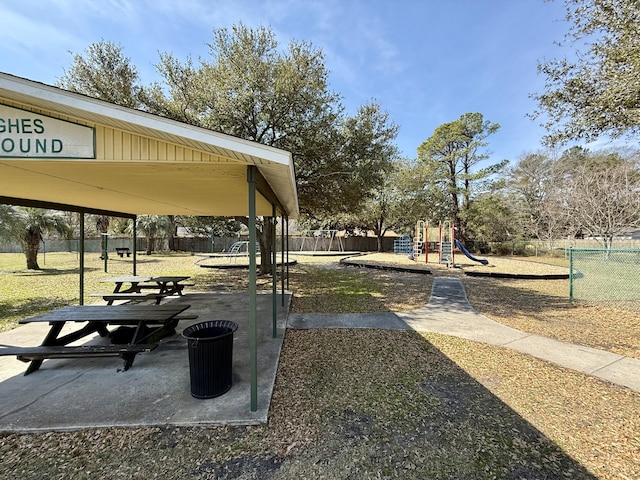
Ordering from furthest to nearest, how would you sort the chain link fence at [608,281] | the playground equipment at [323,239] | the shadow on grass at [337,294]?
the playground equipment at [323,239] → the chain link fence at [608,281] → the shadow on grass at [337,294]

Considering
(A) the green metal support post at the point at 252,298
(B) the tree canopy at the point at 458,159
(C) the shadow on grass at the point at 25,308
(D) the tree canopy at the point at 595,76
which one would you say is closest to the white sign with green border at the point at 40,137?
(A) the green metal support post at the point at 252,298

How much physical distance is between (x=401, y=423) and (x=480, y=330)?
Result: 342 cm

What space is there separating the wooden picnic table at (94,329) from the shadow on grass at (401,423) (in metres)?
1.73

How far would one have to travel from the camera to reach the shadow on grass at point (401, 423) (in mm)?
2115

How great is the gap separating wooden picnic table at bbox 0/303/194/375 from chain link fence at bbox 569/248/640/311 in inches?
307

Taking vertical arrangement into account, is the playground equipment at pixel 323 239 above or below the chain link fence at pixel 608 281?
above

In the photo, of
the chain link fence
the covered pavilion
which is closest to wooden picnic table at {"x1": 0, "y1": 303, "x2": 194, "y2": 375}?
the covered pavilion

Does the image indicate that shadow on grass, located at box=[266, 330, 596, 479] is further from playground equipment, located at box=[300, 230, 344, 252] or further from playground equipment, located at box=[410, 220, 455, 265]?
playground equipment, located at box=[300, 230, 344, 252]

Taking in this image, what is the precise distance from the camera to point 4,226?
992 cm

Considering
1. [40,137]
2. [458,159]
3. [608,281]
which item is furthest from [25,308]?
[458,159]

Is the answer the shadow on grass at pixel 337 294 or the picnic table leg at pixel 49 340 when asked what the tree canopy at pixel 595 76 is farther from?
the picnic table leg at pixel 49 340

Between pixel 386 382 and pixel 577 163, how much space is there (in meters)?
27.5

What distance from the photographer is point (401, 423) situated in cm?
263

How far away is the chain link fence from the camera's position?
23.7 ft
